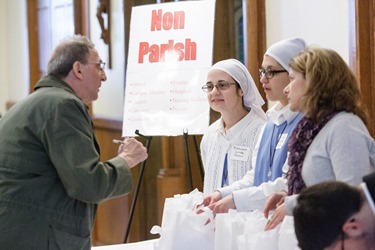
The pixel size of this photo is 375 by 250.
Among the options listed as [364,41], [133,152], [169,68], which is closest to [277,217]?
[133,152]

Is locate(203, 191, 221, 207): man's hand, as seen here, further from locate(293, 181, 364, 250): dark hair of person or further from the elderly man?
locate(293, 181, 364, 250): dark hair of person

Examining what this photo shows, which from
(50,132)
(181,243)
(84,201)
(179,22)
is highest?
(179,22)

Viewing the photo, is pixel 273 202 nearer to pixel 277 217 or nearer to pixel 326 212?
pixel 277 217

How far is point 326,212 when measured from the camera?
131 centimetres

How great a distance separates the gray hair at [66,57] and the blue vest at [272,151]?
2.49 ft

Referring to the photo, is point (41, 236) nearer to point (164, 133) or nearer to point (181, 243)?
point (181, 243)

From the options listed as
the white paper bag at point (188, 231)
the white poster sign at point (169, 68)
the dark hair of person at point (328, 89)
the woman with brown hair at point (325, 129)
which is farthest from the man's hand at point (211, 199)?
the white poster sign at point (169, 68)

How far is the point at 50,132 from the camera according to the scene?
2250 millimetres

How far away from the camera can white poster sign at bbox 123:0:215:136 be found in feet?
12.0

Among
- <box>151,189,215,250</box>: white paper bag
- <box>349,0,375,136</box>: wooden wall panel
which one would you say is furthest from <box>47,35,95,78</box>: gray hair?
<box>349,0,375,136</box>: wooden wall panel

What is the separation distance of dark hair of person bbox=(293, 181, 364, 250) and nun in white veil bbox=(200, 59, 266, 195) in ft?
4.66

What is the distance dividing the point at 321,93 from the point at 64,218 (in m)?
1.02

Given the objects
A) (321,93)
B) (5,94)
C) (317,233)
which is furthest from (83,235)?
(5,94)

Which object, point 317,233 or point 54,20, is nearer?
point 317,233
